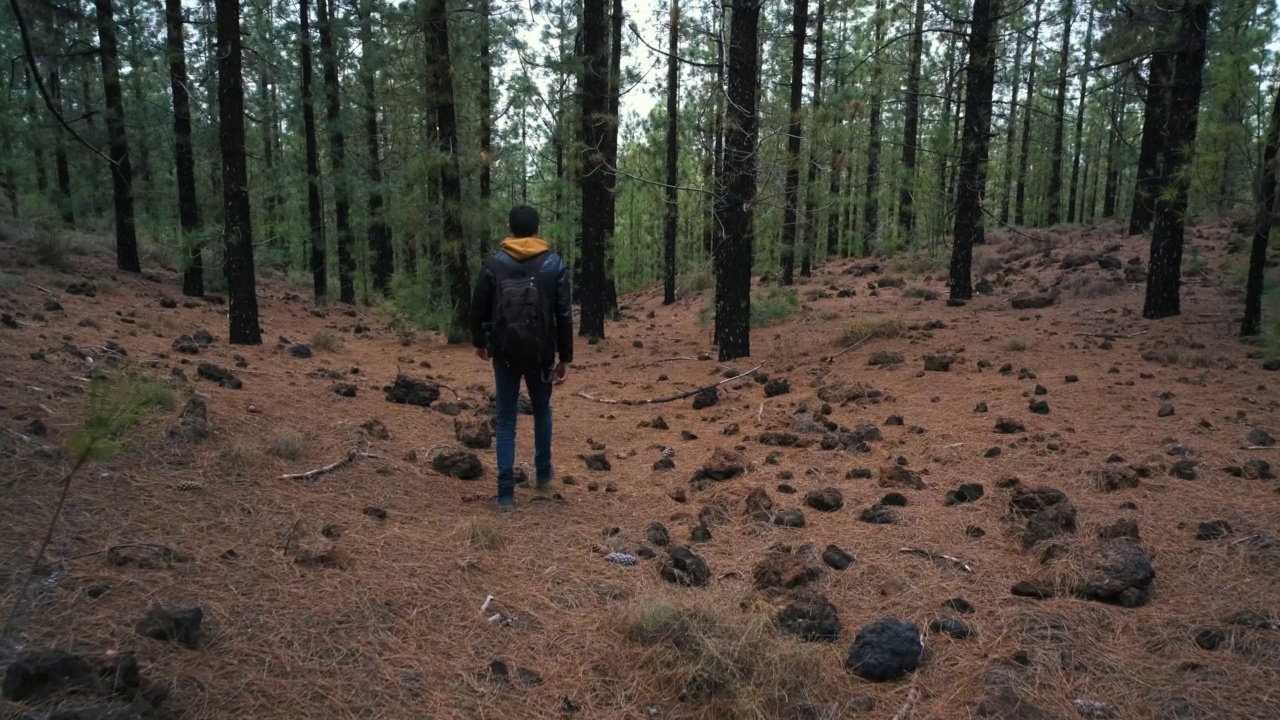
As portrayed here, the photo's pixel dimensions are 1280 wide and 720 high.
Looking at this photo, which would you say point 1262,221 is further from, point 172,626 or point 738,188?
point 172,626

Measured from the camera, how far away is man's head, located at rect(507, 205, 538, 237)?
15.3 feet

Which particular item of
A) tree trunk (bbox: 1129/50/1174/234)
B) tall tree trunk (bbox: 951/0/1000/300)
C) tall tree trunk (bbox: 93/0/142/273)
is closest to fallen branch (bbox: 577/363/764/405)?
tall tree trunk (bbox: 951/0/1000/300)

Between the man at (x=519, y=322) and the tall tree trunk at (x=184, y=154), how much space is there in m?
9.84

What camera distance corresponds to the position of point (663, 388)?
30.7 feet

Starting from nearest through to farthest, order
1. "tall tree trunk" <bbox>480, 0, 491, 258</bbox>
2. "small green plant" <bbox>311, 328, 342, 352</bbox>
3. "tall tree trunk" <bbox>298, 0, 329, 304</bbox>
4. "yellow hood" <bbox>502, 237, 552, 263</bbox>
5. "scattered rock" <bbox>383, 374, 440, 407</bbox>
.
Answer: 1. "yellow hood" <bbox>502, 237, 552, 263</bbox>
2. "scattered rock" <bbox>383, 374, 440, 407</bbox>
3. "small green plant" <bbox>311, 328, 342, 352</bbox>
4. "tall tree trunk" <bbox>480, 0, 491, 258</bbox>
5. "tall tree trunk" <bbox>298, 0, 329, 304</bbox>

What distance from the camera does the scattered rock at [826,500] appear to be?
4730 mm

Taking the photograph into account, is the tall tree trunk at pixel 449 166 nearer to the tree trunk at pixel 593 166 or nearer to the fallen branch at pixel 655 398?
the tree trunk at pixel 593 166

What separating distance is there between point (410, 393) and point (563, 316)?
3.34 metres

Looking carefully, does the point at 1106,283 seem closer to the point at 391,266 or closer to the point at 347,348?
the point at 347,348

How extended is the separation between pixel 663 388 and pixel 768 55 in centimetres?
1372

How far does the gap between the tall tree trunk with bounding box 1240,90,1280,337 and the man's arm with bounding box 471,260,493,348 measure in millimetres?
8759

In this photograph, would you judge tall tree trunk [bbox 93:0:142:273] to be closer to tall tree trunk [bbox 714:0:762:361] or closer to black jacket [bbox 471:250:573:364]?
tall tree trunk [bbox 714:0:762:361]

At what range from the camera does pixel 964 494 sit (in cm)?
474

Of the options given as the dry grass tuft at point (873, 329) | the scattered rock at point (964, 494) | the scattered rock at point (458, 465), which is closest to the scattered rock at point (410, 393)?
the scattered rock at point (458, 465)
